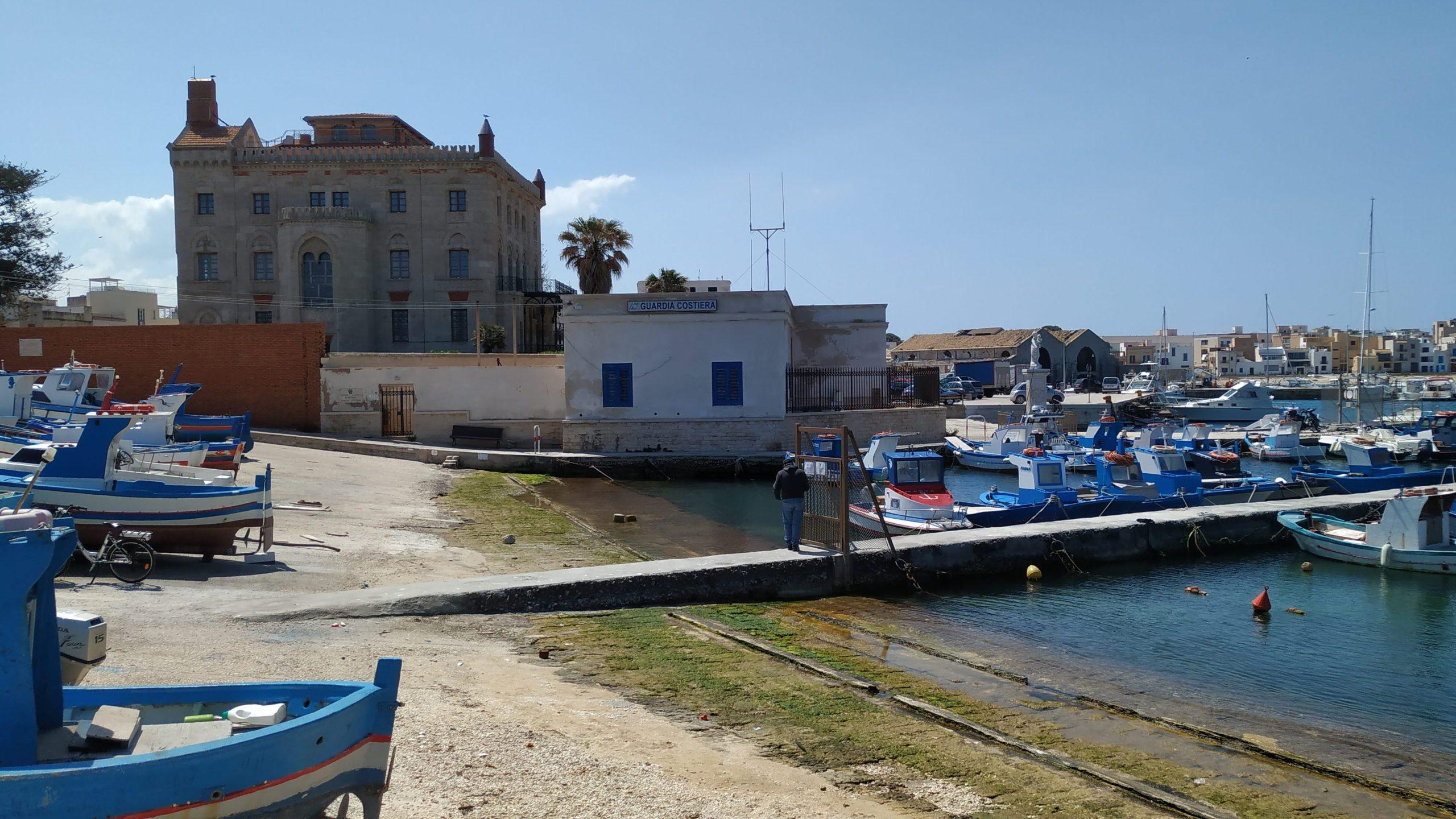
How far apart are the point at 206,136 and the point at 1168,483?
52142 millimetres

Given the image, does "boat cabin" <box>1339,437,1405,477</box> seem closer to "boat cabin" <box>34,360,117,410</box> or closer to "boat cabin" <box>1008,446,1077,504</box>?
"boat cabin" <box>1008,446,1077,504</box>

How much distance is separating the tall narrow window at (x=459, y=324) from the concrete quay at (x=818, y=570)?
40.0 metres

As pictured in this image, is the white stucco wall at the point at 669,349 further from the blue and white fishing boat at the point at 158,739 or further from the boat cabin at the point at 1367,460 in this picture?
the blue and white fishing boat at the point at 158,739

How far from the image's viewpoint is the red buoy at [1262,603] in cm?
1594

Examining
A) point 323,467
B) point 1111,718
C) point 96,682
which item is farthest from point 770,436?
point 96,682

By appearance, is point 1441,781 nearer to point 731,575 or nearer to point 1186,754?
point 1186,754

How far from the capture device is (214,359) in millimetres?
35531

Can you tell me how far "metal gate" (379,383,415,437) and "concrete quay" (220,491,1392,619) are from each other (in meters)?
23.9

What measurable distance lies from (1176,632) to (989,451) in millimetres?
26264

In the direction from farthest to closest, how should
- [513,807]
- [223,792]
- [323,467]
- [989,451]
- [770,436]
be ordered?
[989,451], [770,436], [323,467], [513,807], [223,792]

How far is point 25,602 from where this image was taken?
4715 mm

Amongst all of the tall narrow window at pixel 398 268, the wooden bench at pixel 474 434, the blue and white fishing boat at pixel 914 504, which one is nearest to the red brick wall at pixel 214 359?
the wooden bench at pixel 474 434

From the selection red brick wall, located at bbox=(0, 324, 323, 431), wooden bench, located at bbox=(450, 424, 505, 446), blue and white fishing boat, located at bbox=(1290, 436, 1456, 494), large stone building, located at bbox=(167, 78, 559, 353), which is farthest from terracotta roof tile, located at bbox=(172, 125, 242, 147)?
blue and white fishing boat, located at bbox=(1290, 436, 1456, 494)

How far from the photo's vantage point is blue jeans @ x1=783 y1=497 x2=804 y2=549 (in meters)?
15.6
